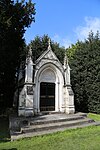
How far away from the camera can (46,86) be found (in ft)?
68.8

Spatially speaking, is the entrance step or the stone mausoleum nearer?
the entrance step

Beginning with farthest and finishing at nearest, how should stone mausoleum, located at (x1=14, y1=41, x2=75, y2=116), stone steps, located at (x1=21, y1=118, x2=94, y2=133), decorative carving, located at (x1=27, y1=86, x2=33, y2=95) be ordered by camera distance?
stone mausoleum, located at (x1=14, y1=41, x2=75, y2=116) < decorative carving, located at (x1=27, y1=86, x2=33, y2=95) < stone steps, located at (x1=21, y1=118, x2=94, y2=133)

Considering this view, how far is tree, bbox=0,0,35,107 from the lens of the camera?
15406 millimetres

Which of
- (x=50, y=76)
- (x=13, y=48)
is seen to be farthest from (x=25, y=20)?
(x=50, y=76)

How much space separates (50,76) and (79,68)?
199 inches

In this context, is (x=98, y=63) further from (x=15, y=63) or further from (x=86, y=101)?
(x=15, y=63)

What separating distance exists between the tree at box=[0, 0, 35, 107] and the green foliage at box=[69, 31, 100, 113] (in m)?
7.23

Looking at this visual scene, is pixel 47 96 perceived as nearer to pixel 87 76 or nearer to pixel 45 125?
pixel 87 76

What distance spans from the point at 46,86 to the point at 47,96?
1.01m

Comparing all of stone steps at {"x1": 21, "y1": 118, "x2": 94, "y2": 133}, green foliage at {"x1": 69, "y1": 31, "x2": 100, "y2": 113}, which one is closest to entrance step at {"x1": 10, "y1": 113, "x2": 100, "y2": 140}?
stone steps at {"x1": 21, "y1": 118, "x2": 94, "y2": 133}

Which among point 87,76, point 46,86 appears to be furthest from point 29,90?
point 87,76

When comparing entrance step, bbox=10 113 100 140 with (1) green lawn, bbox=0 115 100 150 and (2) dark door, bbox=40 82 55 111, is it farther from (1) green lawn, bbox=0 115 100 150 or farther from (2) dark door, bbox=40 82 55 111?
(2) dark door, bbox=40 82 55 111

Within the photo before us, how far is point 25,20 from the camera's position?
1825 centimetres

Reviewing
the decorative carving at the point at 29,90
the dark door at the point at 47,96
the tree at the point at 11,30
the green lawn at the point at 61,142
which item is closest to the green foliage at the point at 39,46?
the tree at the point at 11,30
